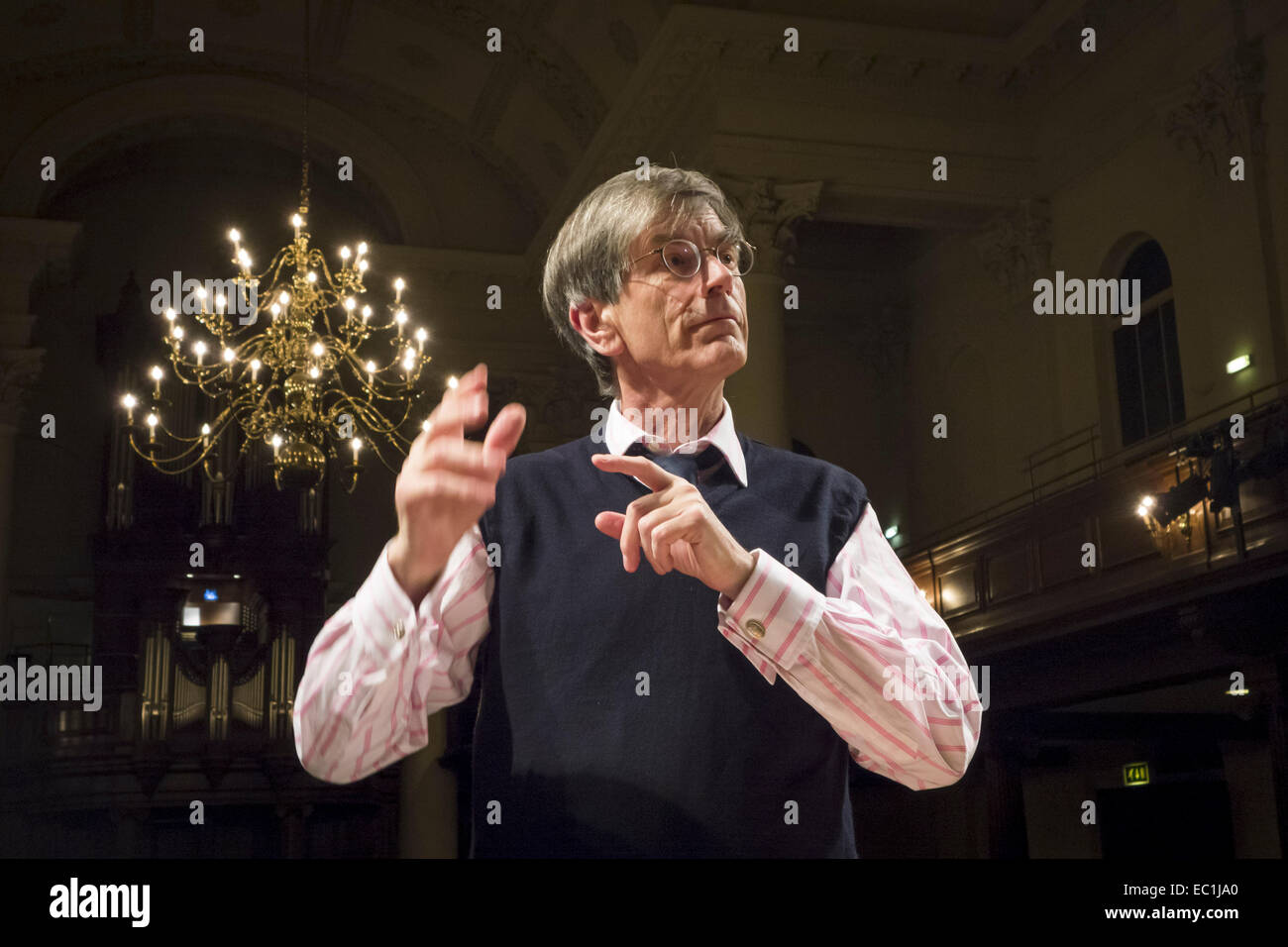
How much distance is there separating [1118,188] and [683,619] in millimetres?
10240

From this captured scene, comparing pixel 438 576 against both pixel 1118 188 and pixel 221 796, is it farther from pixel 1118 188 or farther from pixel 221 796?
pixel 221 796

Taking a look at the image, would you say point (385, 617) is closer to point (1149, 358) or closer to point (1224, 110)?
point (1224, 110)

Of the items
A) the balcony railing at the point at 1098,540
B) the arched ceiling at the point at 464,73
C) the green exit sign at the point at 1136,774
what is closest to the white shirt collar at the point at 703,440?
the balcony railing at the point at 1098,540

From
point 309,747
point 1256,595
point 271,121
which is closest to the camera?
point 309,747

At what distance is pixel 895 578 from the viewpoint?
1700 millimetres

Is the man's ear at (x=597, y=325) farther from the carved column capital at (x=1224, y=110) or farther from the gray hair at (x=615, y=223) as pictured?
the carved column capital at (x=1224, y=110)

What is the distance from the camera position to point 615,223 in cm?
180

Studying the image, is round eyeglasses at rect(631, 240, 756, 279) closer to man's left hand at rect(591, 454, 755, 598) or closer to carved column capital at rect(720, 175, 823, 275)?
man's left hand at rect(591, 454, 755, 598)

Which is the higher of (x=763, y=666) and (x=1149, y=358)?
(x=1149, y=358)

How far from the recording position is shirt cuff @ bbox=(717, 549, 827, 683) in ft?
4.85

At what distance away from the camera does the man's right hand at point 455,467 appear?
1.38 metres

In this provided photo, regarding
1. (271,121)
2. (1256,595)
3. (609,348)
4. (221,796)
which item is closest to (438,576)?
(609,348)

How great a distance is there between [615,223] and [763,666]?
63 centimetres

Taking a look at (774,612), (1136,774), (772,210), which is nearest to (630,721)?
(774,612)
